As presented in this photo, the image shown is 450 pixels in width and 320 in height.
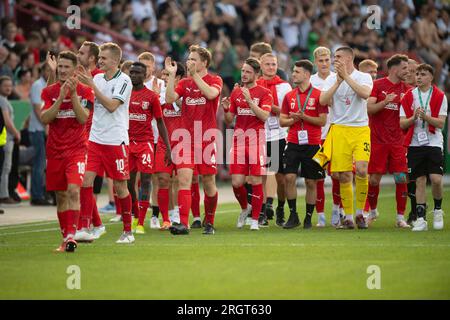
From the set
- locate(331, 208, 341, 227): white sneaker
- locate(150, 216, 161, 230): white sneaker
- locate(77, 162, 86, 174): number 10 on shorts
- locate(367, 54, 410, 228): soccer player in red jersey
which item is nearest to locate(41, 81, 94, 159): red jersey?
locate(77, 162, 86, 174): number 10 on shorts

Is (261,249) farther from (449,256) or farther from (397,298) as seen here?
(397,298)

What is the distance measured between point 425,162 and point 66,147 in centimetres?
526

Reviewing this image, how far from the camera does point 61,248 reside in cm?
1317

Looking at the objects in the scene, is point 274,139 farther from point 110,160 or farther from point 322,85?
point 110,160

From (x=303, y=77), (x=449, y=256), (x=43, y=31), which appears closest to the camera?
(x=449, y=256)

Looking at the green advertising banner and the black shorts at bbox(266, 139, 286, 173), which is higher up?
the green advertising banner

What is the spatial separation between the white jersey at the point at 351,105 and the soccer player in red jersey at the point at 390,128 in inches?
20.9

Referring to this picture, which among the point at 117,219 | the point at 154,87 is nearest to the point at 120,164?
the point at 154,87

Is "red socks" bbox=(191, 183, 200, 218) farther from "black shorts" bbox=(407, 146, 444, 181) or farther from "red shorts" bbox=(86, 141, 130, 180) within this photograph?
"black shorts" bbox=(407, 146, 444, 181)

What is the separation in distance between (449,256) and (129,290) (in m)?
4.03

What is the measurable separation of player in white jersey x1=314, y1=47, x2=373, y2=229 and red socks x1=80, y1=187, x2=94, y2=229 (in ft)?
12.3

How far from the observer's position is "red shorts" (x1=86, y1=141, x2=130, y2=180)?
540 inches

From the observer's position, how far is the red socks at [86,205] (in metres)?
13.9
